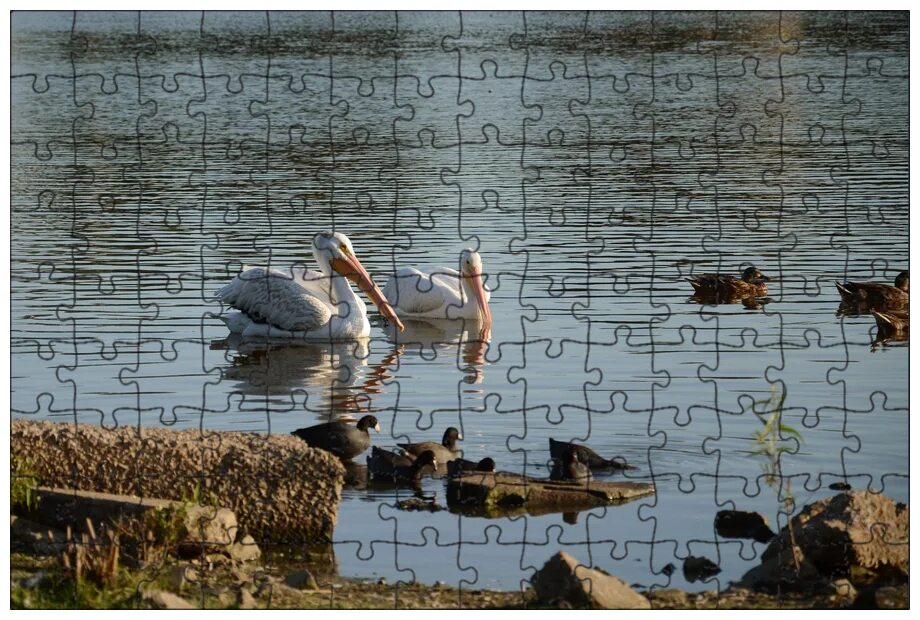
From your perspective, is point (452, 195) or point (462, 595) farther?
point (452, 195)

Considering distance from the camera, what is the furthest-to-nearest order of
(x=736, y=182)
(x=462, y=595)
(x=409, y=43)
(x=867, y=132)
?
(x=409, y=43), (x=867, y=132), (x=736, y=182), (x=462, y=595)

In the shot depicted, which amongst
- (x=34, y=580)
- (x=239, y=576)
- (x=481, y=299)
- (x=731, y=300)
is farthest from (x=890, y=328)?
(x=34, y=580)

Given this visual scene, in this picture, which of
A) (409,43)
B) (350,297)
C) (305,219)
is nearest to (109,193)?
(305,219)

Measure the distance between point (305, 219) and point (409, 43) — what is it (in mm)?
14546

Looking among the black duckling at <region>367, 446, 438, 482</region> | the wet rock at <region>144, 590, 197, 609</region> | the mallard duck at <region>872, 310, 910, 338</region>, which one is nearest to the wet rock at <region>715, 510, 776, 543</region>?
the black duckling at <region>367, 446, 438, 482</region>

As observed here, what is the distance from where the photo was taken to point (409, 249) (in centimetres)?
2103

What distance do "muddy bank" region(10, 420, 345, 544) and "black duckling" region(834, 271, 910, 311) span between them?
904 centimetres

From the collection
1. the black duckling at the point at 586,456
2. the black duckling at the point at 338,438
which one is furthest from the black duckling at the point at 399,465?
the black duckling at the point at 586,456

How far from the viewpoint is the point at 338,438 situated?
1234 cm

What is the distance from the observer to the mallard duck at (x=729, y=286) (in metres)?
18.5

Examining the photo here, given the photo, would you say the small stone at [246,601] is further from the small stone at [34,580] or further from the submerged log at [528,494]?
the submerged log at [528,494]

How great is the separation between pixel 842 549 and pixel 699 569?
2.70 ft

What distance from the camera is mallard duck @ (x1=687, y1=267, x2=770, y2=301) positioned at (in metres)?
18.5

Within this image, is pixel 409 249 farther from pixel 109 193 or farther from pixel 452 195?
pixel 109 193
